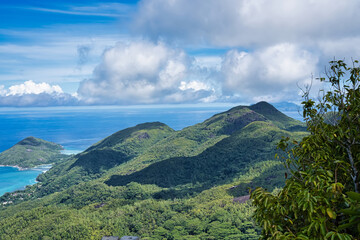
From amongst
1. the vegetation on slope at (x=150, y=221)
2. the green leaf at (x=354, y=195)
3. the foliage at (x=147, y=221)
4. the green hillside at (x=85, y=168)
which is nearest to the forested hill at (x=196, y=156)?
the green hillside at (x=85, y=168)

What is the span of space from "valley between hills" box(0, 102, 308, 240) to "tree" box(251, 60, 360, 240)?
8.58 meters

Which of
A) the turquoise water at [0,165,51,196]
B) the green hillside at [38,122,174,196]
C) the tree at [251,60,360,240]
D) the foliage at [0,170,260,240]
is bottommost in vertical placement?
the turquoise water at [0,165,51,196]

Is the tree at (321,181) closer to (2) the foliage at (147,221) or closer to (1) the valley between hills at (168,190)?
(1) the valley between hills at (168,190)

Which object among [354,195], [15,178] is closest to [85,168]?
[15,178]

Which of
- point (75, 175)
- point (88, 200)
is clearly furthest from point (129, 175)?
point (75, 175)

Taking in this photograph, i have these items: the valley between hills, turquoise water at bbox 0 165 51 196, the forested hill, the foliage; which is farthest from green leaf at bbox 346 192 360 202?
turquoise water at bbox 0 165 51 196

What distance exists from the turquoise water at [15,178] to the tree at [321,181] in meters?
171

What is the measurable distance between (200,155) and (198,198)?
54522 millimetres

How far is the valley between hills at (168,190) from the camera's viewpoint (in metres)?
61.5

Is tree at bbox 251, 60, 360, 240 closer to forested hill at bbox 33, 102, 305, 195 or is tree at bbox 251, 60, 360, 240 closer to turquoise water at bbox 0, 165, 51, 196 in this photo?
forested hill at bbox 33, 102, 305, 195

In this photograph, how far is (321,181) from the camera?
5.83 m

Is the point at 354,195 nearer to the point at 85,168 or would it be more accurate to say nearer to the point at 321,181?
the point at 321,181

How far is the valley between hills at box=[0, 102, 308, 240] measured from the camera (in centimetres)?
6150

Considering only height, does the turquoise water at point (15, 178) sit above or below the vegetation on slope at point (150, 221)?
below
